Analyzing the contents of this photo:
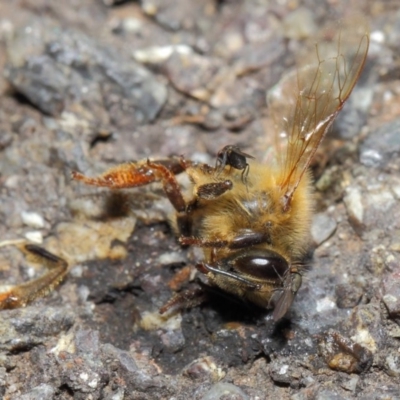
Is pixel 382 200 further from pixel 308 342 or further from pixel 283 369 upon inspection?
pixel 283 369

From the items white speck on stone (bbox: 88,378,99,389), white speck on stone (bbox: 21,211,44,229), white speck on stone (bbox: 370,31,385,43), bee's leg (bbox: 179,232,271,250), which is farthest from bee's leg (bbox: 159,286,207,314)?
white speck on stone (bbox: 370,31,385,43)

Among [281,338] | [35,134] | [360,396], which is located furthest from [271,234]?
[35,134]

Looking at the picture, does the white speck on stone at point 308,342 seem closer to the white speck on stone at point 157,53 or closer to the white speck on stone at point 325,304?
the white speck on stone at point 325,304

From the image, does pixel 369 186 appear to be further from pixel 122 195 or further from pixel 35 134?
pixel 35 134

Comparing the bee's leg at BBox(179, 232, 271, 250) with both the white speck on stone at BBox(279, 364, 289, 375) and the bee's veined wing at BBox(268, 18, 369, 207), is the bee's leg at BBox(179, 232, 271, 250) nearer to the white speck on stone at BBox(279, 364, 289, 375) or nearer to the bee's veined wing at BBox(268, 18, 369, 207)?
the bee's veined wing at BBox(268, 18, 369, 207)

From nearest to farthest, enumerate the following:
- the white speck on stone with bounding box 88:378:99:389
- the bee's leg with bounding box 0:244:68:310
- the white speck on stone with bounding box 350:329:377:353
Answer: the white speck on stone with bounding box 88:378:99:389, the white speck on stone with bounding box 350:329:377:353, the bee's leg with bounding box 0:244:68:310

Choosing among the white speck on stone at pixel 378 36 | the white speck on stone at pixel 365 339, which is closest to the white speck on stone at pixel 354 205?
the white speck on stone at pixel 365 339

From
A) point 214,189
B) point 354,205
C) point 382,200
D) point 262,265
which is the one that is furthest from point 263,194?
point 382,200
